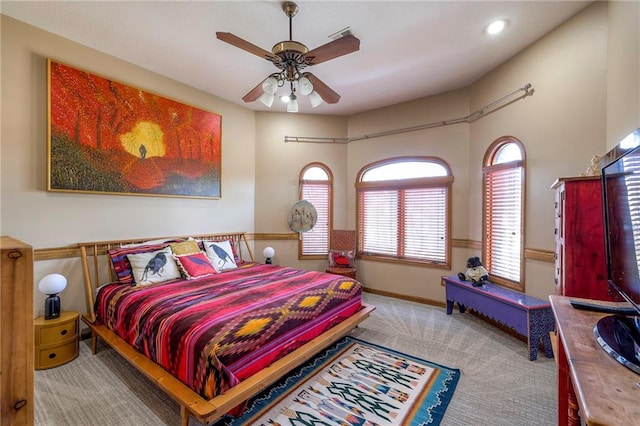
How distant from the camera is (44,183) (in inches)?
109

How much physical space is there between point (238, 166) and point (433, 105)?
3.38m

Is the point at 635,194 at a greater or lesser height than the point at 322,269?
greater

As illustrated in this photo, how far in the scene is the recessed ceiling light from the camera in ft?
8.66

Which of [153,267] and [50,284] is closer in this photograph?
[50,284]

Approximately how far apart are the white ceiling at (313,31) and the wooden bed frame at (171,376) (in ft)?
7.35

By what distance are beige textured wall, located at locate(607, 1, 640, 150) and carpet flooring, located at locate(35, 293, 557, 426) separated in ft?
6.86

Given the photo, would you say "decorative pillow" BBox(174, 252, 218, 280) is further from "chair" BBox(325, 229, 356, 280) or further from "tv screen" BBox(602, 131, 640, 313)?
"tv screen" BBox(602, 131, 640, 313)

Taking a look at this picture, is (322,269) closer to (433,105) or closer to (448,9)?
(433,105)

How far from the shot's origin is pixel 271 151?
503 centimetres

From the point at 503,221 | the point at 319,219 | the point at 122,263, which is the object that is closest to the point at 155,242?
the point at 122,263

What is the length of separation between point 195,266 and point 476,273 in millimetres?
3496

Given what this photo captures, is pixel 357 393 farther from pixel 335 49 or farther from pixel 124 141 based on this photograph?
pixel 124 141

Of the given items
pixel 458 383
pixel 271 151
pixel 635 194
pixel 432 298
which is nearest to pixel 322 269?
pixel 432 298

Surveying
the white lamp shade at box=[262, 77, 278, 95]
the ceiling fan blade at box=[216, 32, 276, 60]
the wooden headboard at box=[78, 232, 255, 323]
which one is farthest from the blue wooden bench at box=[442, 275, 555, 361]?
the wooden headboard at box=[78, 232, 255, 323]
